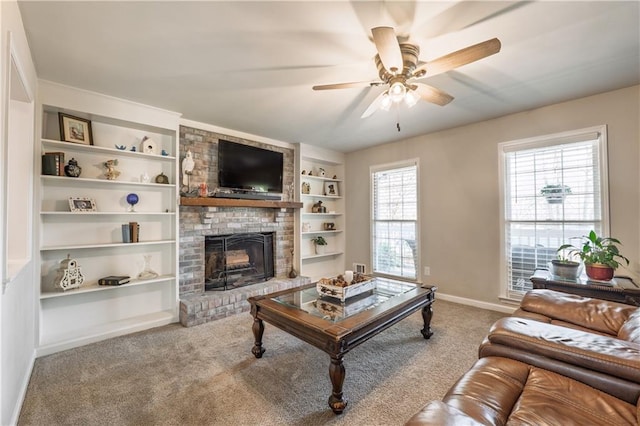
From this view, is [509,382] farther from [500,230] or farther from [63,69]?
[63,69]

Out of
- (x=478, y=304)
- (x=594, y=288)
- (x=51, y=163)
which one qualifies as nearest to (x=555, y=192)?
(x=594, y=288)

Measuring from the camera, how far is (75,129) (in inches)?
114

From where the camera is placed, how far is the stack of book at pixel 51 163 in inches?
105

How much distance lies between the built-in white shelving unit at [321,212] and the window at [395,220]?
0.77 m

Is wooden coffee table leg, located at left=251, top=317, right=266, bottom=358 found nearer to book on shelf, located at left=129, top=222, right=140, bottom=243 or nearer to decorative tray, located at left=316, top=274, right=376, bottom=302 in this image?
decorative tray, located at left=316, top=274, right=376, bottom=302

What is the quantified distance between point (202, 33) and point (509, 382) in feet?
8.98

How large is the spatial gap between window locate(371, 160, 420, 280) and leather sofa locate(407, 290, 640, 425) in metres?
2.93

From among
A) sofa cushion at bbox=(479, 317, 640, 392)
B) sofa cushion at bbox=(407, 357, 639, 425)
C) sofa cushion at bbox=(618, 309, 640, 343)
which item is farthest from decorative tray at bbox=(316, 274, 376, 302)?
sofa cushion at bbox=(618, 309, 640, 343)

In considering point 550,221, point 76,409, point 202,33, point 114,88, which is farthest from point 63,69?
point 550,221

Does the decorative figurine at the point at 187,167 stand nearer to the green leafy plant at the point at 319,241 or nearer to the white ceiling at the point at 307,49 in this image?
the white ceiling at the point at 307,49

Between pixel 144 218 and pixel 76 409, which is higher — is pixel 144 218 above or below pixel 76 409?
above

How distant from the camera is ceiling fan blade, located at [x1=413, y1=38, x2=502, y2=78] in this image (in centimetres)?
159

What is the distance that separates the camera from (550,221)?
3.29 metres

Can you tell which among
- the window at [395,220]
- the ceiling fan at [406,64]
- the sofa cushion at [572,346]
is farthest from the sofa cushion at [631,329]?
the window at [395,220]
